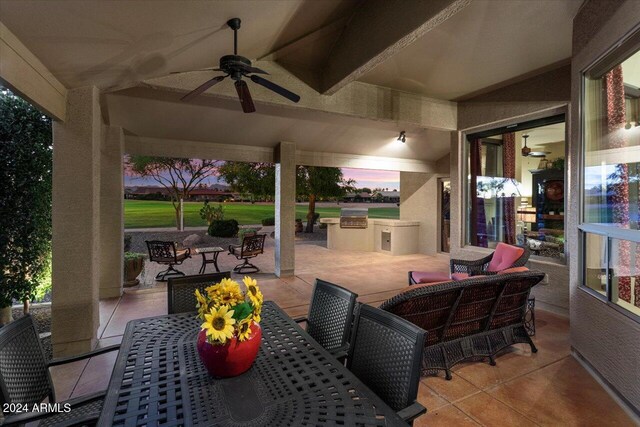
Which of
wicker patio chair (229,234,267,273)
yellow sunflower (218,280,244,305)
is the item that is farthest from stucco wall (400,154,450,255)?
yellow sunflower (218,280,244,305)

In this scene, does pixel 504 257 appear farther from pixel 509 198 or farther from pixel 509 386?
pixel 509 386

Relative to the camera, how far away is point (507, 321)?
314 centimetres

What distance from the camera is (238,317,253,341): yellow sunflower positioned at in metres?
1.45

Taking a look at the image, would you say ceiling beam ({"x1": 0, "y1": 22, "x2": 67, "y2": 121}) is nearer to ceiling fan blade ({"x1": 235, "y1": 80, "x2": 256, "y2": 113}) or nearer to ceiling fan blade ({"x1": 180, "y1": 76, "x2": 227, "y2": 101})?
ceiling fan blade ({"x1": 180, "y1": 76, "x2": 227, "y2": 101})

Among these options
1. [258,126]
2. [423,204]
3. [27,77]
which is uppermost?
[258,126]

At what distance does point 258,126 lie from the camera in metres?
6.02

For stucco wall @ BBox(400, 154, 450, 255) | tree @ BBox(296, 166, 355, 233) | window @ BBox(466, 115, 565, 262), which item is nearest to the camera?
window @ BBox(466, 115, 565, 262)

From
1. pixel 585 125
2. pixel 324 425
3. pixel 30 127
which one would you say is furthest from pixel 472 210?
pixel 30 127

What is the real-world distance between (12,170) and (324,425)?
14.6 feet

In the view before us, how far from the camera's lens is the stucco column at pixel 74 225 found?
3025mm

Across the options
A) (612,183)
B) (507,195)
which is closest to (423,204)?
(507,195)

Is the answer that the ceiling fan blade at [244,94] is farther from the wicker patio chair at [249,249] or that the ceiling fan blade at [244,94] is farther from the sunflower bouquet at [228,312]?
the wicker patio chair at [249,249]

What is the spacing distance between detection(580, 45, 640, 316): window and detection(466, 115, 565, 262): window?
8.00 ft

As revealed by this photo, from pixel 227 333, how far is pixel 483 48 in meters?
4.57
